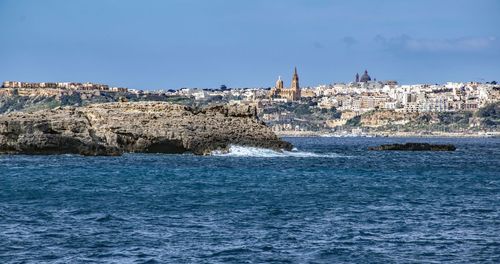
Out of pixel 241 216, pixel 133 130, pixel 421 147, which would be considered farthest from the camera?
pixel 421 147

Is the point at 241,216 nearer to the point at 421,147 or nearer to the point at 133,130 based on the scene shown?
the point at 133,130

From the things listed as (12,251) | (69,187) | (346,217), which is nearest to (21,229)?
(12,251)

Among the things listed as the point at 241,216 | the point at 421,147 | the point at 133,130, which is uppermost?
the point at 133,130

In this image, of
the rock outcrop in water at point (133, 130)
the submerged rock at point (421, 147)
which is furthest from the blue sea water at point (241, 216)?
the submerged rock at point (421, 147)

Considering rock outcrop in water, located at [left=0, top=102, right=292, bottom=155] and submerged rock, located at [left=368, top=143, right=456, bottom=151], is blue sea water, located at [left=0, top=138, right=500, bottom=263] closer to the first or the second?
rock outcrop in water, located at [left=0, top=102, right=292, bottom=155]

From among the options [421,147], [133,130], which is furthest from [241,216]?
[421,147]

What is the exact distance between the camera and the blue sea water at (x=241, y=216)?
24562 mm

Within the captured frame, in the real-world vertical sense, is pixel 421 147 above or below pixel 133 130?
below

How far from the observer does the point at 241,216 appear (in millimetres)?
31438

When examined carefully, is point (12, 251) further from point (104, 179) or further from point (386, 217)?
point (104, 179)

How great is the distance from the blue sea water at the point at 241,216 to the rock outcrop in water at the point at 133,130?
41.8 ft

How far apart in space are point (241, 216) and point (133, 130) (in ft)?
130

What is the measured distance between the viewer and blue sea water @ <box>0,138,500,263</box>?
24.6 metres

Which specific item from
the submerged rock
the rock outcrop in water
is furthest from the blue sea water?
the submerged rock
